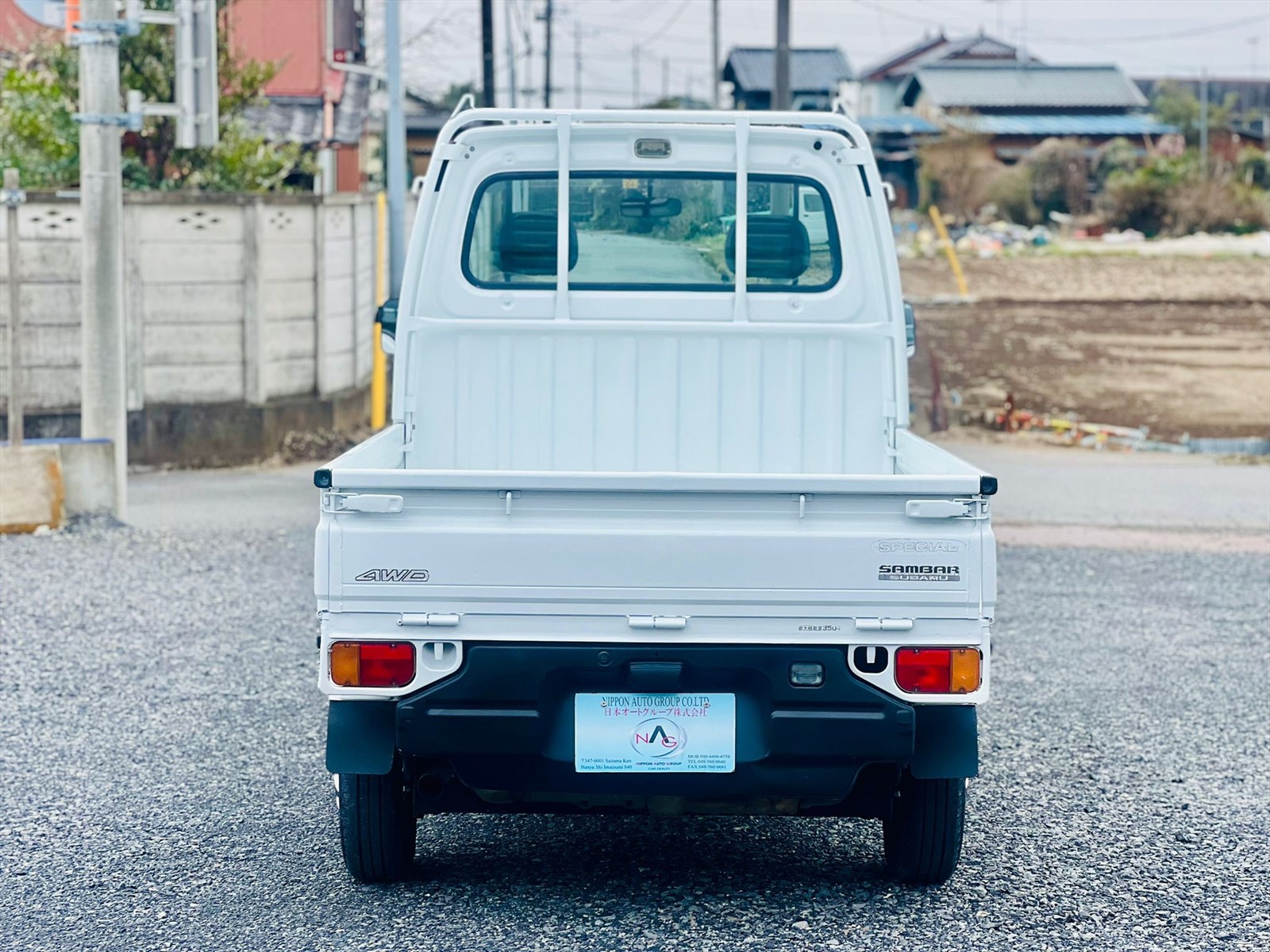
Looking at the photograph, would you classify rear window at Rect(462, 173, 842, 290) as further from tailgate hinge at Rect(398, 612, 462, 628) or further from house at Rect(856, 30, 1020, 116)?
house at Rect(856, 30, 1020, 116)

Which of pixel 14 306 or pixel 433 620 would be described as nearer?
pixel 433 620

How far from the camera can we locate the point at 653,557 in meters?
3.91

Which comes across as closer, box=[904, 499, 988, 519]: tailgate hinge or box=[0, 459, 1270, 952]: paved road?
box=[904, 499, 988, 519]: tailgate hinge

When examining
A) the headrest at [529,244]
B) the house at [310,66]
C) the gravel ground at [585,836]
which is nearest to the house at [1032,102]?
the house at [310,66]

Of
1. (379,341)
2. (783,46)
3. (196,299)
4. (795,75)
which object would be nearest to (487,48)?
(783,46)

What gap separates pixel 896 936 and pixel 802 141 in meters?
2.66

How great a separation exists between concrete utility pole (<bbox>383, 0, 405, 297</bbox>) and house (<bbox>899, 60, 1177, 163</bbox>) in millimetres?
42053

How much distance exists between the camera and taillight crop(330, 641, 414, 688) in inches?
155

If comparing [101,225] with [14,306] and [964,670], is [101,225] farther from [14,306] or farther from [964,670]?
[964,670]

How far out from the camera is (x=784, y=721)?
397 centimetres

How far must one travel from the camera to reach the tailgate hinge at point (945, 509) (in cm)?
386

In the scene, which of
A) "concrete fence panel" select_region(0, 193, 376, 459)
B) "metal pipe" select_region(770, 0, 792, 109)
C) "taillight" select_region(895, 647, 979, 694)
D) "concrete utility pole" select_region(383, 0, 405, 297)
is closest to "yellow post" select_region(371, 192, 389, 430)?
"concrete utility pole" select_region(383, 0, 405, 297)

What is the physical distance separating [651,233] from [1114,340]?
57.3 ft

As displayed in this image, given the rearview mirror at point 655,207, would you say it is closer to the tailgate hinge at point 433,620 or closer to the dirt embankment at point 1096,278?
the tailgate hinge at point 433,620
